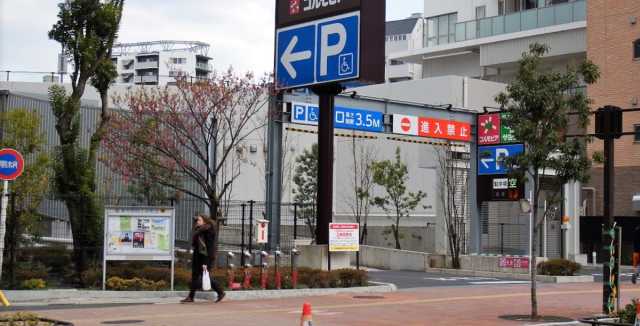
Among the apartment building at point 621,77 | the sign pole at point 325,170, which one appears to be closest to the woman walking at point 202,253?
the sign pole at point 325,170

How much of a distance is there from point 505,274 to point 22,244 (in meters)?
17.2

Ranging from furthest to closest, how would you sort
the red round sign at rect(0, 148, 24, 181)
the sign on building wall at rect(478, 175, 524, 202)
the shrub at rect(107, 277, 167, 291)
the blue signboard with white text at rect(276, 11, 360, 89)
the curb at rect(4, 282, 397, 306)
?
1. the sign on building wall at rect(478, 175, 524, 202)
2. the blue signboard with white text at rect(276, 11, 360, 89)
3. the shrub at rect(107, 277, 167, 291)
4. the curb at rect(4, 282, 397, 306)
5. the red round sign at rect(0, 148, 24, 181)

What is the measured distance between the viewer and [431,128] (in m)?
31.3

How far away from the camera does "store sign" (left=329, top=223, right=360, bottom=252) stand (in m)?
23.3

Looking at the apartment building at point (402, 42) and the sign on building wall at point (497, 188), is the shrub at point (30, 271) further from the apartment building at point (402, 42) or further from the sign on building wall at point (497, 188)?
the apartment building at point (402, 42)

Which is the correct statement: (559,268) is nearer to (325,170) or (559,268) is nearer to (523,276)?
(523,276)

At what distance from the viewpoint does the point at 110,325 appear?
47.0 feet

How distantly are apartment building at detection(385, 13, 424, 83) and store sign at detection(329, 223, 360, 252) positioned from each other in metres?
62.7

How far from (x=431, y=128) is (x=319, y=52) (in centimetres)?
848

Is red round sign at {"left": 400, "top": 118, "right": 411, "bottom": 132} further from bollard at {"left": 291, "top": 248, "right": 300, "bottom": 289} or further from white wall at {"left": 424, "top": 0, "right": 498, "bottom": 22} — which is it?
white wall at {"left": 424, "top": 0, "right": 498, "bottom": 22}

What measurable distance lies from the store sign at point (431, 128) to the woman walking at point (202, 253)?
41.8ft

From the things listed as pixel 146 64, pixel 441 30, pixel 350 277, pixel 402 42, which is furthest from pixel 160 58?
pixel 350 277

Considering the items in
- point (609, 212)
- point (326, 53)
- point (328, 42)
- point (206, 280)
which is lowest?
point (206, 280)

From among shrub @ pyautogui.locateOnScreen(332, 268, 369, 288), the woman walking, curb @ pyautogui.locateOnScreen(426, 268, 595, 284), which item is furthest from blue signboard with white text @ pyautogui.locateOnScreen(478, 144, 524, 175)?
the woman walking
